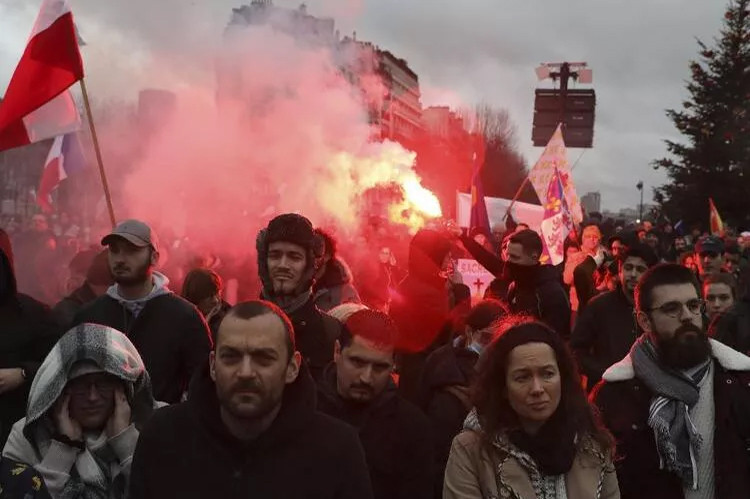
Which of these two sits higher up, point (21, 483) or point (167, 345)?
point (167, 345)

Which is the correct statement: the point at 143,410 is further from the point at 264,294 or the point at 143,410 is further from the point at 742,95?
the point at 742,95

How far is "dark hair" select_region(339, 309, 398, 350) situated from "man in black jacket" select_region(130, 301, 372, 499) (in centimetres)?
89

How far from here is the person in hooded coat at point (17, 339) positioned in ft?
13.2

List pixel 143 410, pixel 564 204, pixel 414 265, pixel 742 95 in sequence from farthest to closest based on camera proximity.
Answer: pixel 742 95 < pixel 564 204 < pixel 414 265 < pixel 143 410

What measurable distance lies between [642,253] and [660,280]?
213 centimetres

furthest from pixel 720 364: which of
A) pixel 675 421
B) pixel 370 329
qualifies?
pixel 370 329

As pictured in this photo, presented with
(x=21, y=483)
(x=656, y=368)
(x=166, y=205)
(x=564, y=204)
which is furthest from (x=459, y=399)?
(x=166, y=205)

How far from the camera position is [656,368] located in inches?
132

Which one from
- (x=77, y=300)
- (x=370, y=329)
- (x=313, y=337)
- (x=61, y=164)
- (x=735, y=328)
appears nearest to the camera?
(x=370, y=329)

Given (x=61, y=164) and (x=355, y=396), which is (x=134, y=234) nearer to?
(x=355, y=396)

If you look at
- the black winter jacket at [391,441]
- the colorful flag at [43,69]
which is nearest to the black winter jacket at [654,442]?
the black winter jacket at [391,441]

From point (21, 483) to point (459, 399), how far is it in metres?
2.09

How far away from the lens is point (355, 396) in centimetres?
351

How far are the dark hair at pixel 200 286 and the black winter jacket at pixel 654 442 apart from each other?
336cm
